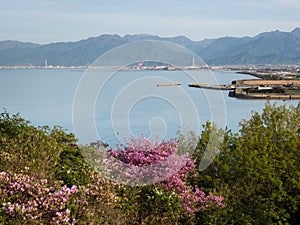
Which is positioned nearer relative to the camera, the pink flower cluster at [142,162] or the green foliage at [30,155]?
the green foliage at [30,155]

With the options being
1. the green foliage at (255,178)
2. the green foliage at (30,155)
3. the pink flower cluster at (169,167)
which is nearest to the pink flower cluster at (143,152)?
the pink flower cluster at (169,167)

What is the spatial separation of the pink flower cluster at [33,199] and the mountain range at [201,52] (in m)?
24.6

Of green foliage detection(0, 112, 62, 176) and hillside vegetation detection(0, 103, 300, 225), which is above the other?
green foliage detection(0, 112, 62, 176)

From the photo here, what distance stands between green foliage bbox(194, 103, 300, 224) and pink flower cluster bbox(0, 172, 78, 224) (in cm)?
227

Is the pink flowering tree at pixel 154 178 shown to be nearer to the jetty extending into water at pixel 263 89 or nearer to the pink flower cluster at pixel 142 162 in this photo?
the pink flower cluster at pixel 142 162

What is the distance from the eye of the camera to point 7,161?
15.2ft

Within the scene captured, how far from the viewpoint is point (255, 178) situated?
6.24m

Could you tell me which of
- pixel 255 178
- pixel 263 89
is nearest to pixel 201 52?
pixel 263 89

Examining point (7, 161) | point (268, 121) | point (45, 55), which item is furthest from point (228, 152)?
point (45, 55)

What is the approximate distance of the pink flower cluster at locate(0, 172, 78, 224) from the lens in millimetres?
3441

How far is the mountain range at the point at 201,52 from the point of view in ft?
162

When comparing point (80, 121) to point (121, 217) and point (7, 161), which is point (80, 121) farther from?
point (121, 217)

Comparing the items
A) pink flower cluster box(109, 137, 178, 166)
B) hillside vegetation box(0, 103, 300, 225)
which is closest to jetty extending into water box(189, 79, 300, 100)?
hillside vegetation box(0, 103, 300, 225)

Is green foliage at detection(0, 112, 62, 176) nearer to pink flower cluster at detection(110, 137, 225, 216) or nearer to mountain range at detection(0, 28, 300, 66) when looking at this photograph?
pink flower cluster at detection(110, 137, 225, 216)
